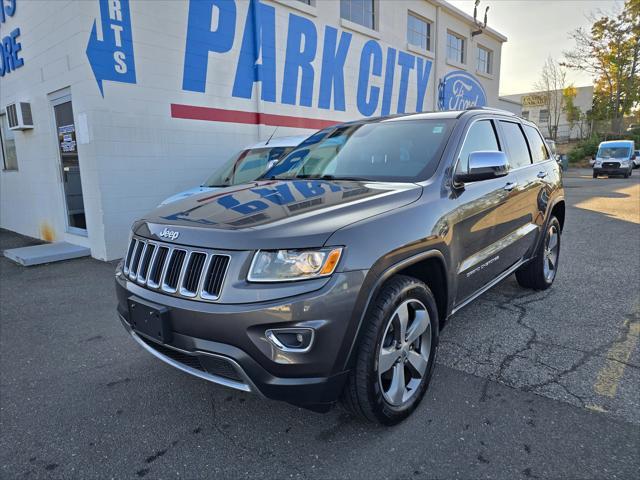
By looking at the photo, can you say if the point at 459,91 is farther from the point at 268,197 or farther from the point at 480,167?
the point at 268,197

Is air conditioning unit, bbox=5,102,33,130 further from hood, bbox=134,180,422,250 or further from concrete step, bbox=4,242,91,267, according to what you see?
hood, bbox=134,180,422,250

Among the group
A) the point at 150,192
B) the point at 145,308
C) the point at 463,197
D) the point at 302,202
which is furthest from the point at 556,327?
the point at 150,192

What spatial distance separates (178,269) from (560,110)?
5304 centimetres

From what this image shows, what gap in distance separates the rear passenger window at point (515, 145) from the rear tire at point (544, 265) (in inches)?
35.7

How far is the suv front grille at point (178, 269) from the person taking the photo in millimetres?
2068

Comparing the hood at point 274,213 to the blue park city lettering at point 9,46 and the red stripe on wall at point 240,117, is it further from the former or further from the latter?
the blue park city lettering at point 9,46

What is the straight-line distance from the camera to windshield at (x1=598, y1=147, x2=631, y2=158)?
79.4 feet

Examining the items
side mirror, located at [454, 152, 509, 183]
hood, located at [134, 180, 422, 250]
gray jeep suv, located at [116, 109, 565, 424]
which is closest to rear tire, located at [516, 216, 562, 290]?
gray jeep suv, located at [116, 109, 565, 424]

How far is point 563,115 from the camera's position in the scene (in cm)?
4781

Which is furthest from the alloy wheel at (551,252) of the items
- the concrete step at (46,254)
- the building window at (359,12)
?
the building window at (359,12)

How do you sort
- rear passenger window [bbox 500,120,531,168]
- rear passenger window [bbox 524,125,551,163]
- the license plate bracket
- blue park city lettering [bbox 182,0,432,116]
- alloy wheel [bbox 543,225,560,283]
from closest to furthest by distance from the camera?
the license plate bracket < rear passenger window [bbox 500,120,531,168] < rear passenger window [bbox 524,125,551,163] < alloy wheel [bbox 543,225,560,283] < blue park city lettering [bbox 182,0,432,116]

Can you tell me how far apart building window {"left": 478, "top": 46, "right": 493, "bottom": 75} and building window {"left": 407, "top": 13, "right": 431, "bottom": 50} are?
470 centimetres

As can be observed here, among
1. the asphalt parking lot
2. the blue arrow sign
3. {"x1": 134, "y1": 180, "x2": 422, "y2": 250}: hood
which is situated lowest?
the asphalt parking lot

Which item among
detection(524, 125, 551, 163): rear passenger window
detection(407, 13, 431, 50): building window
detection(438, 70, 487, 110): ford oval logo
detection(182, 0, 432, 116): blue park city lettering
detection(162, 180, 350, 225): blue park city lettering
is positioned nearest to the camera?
detection(162, 180, 350, 225): blue park city lettering
